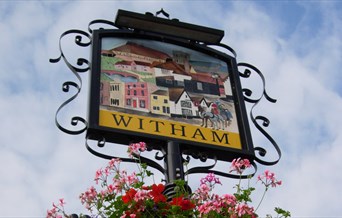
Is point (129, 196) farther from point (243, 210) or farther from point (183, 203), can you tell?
point (243, 210)

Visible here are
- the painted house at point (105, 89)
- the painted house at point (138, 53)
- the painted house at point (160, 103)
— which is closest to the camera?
the painted house at point (105, 89)

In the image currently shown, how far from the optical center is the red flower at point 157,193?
280 cm

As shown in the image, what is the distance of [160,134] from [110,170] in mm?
947

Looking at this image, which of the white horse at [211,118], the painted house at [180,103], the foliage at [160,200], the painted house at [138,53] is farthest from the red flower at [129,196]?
the painted house at [138,53]

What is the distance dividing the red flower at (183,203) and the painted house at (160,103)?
56.7 inches

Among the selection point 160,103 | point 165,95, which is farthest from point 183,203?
point 165,95

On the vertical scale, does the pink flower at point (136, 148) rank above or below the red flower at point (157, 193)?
above

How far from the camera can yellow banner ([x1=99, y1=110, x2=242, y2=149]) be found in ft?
13.0

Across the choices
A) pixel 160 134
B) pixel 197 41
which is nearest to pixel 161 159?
pixel 160 134

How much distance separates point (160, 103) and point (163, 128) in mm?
293

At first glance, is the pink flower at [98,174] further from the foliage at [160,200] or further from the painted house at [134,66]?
the painted house at [134,66]

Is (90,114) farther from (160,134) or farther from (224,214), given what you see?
(224,214)

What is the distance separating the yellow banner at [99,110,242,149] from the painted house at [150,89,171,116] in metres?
0.10

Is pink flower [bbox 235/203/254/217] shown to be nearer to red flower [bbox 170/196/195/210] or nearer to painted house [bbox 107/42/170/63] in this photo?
red flower [bbox 170/196/195/210]
